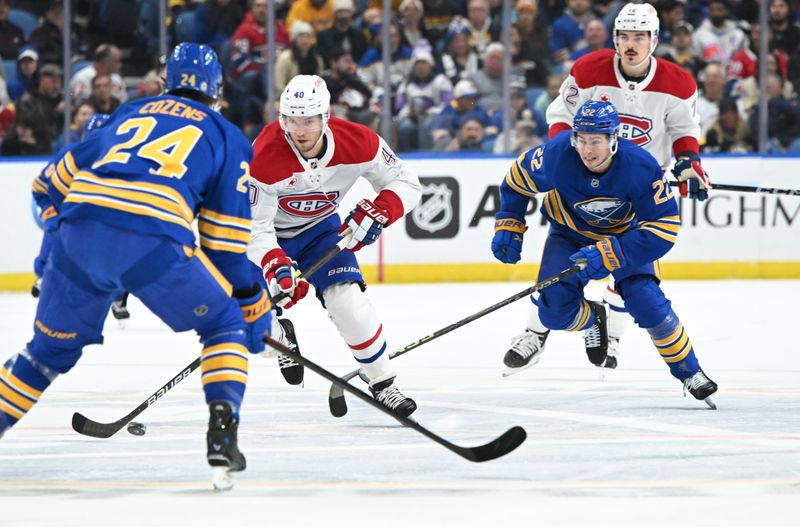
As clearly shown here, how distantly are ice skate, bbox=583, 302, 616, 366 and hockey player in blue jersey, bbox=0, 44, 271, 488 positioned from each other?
2059mm

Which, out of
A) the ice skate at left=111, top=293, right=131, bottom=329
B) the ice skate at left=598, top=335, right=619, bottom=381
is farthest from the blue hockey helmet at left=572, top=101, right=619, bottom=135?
the ice skate at left=111, top=293, right=131, bottom=329

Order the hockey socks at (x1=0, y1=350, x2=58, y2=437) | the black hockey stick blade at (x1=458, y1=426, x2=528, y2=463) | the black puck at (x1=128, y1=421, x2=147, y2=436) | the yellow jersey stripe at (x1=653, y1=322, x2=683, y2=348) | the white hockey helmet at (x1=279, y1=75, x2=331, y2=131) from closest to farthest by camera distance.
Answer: the hockey socks at (x1=0, y1=350, x2=58, y2=437)
the black hockey stick blade at (x1=458, y1=426, x2=528, y2=463)
the black puck at (x1=128, y1=421, x2=147, y2=436)
the white hockey helmet at (x1=279, y1=75, x2=331, y2=131)
the yellow jersey stripe at (x1=653, y1=322, x2=683, y2=348)

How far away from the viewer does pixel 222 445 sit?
3408mm

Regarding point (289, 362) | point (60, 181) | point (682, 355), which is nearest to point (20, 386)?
point (60, 181)

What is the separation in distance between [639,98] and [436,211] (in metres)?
3.38

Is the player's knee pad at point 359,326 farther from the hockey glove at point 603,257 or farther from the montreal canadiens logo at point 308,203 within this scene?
the hockey glove at point 603,257

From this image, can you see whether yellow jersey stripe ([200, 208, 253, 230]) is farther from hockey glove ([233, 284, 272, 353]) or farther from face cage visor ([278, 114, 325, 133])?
face cage visor ([278, 114, 325, 133])

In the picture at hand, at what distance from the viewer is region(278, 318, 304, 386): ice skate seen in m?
5.24

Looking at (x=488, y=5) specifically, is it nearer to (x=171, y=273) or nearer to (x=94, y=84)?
(x=94, y=84)

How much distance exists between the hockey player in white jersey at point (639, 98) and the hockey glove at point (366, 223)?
1274 millimetres

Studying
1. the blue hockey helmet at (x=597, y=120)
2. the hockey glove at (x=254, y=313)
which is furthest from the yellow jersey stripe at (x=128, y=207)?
the blue hockey helmet at (x=597, y=120)

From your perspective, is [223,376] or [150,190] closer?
[150,190]

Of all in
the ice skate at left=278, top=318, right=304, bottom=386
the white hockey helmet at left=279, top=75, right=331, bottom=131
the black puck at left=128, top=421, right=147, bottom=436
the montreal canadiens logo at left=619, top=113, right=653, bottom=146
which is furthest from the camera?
the montreal canadiens logo at left=619, top=113, right=653, bottom=146

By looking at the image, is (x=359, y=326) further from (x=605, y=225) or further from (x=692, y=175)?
(x=692, y=175)
